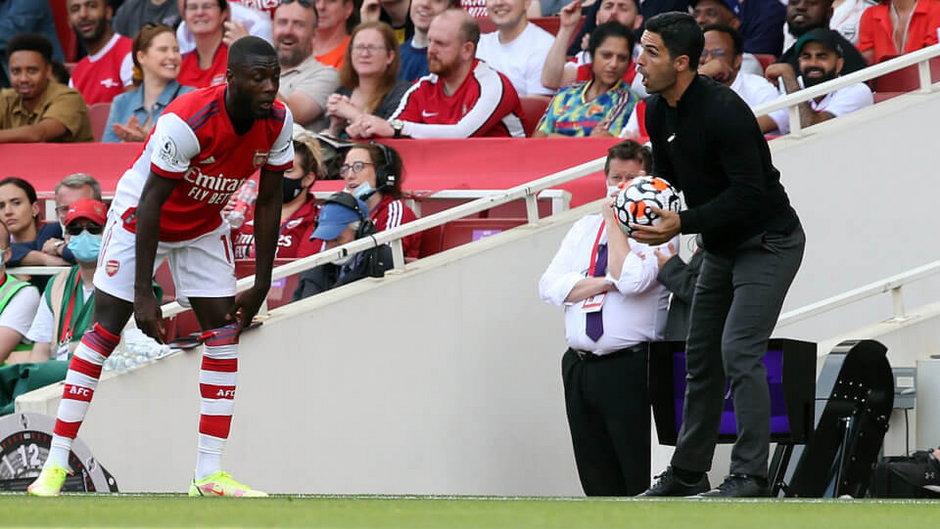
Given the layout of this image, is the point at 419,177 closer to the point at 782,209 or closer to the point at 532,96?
the point at 532,96

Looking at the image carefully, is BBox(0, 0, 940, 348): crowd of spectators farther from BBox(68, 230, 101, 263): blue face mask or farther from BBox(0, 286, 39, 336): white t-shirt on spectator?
BBox(68, 230, 101, 263): blue face mask

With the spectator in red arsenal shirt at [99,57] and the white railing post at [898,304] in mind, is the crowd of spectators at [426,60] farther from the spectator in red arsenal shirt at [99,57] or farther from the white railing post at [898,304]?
the white railing post at [898,304]

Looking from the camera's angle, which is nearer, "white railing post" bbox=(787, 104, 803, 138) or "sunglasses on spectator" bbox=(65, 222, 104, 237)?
"sunglasses on spectator" bbox=(65, 222, 104, 237)

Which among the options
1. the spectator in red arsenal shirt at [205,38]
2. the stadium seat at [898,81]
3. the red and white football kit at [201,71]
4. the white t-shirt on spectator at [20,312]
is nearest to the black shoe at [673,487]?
the white t-shirt on spectator at [20,312]

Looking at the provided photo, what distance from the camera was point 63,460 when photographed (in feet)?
21.5

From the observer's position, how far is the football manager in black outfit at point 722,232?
6.36m

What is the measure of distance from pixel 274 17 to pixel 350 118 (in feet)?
5.44

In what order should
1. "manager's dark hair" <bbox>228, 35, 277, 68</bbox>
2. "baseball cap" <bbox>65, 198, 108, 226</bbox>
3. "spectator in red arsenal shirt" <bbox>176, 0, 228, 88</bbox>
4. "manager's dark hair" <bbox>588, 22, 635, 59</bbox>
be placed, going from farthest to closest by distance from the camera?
"spectator in red arsenal shirt" <bbox>176, 0, 228, 88</bbox>
"manager's dark hair" <bbox>588, 22, 635, 59</bbox>
"baseball cap" <bbox>65, 198, 108, 226</bbox>
"manager's dark hair" <bbox>228, 35, 277, 68</bbox>

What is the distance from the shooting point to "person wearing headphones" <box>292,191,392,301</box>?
877cm

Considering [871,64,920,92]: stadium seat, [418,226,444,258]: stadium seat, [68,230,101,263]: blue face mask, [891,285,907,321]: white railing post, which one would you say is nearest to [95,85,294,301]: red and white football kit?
[68,230,101,263]: blue face mask

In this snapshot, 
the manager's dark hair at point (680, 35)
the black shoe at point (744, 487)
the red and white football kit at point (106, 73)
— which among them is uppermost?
the manager's dark hair at point (680, 35)

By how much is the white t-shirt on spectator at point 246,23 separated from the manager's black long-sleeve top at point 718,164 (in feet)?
20.7

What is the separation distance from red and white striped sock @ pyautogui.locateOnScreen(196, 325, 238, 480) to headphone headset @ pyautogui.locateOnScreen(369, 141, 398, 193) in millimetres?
2575

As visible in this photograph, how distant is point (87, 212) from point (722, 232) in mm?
3528
